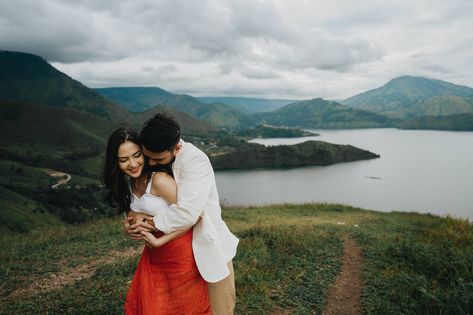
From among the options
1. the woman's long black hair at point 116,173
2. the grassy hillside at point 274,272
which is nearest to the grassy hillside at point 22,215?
the grassy hillside at point 274,272

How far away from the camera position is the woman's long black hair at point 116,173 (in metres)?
3.10

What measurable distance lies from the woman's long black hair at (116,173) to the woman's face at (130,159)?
0.16 feet

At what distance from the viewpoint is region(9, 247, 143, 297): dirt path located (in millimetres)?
6499

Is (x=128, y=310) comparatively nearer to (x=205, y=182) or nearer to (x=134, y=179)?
(x=134, y=179)

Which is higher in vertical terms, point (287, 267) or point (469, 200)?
point (287, 267)

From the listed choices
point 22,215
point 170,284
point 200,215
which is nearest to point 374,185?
point 22,215

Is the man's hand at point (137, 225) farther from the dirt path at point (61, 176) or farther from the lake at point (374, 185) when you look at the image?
the dirt path at point (61, 176)

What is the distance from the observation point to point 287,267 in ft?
25.4

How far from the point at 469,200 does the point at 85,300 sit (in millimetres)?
66589

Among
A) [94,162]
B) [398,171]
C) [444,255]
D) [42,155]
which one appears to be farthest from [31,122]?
[444,255]

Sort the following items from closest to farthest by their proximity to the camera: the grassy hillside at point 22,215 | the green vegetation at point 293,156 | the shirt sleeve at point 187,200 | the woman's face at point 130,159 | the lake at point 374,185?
the shirt sleeve at point 187,200 < the woman's face at point 130,159 < the grassy hillside at point 22,215 < the lake at point 374,185 < the green vegetation at point 293,156

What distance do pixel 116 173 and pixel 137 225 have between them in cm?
61

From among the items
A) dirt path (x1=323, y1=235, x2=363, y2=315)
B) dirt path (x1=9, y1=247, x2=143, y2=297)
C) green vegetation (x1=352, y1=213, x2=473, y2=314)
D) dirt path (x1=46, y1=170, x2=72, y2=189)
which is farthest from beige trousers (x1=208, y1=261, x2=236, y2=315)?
dirt path (x1=46, y1=170, x2=72, y2=189)

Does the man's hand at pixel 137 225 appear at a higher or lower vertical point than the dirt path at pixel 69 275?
higher
